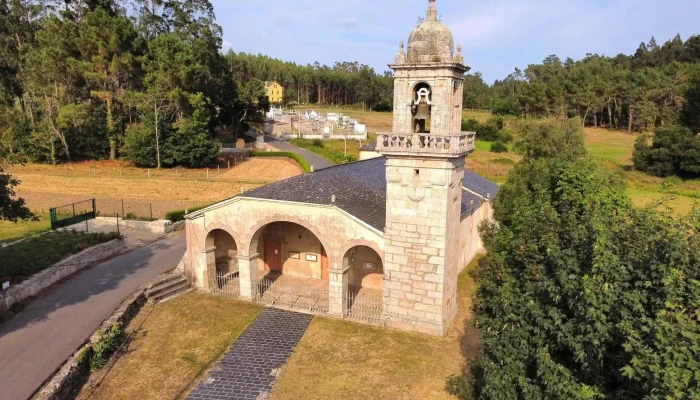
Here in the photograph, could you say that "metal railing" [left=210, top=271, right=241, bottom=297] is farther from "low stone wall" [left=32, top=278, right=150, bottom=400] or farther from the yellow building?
the yellow building

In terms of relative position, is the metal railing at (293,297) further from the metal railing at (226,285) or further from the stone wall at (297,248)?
the stone wall at (297,248)

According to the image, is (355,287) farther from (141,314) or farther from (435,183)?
(141,314)

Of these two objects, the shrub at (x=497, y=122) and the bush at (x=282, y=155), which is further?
the shrub at (x=497, y=122)

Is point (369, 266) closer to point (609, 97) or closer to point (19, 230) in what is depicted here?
point (19, 230)

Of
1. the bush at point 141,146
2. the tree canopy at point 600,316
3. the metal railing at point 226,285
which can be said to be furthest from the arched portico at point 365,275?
the bush at point 141,146

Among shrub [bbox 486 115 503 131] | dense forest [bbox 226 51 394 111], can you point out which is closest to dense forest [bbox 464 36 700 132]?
shrub [bbox 486 115 503 131]

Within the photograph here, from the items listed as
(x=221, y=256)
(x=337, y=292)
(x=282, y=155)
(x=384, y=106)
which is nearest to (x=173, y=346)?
(x=337, y=292)

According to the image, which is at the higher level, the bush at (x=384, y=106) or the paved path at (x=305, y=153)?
the bush at (x=384, y=106)

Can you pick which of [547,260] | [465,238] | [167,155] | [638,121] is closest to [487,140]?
[638,121]
